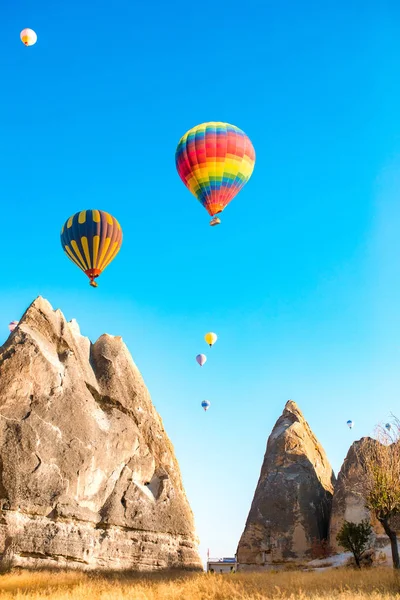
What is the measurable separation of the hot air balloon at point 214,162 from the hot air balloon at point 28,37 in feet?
35.2

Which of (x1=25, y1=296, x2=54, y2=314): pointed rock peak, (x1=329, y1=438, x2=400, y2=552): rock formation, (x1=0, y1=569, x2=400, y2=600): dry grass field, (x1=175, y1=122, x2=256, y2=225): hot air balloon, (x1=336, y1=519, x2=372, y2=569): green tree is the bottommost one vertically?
(x1=0, y1=569, x2=400, y2=600): dry grass field

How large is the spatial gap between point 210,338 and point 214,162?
19.4 m

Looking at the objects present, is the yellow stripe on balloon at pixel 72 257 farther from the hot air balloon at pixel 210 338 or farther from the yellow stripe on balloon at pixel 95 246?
the hot air balloon at pixel 210 338

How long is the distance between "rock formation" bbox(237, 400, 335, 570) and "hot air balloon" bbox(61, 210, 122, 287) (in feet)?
→ 80.2

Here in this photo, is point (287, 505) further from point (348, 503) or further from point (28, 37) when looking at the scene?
point (28, 37)

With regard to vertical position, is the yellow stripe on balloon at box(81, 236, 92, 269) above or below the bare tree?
above

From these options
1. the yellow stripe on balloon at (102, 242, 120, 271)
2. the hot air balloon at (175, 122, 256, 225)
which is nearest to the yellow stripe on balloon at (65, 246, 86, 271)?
the yellow stripe on balloon at (102, 242, 120, 271)

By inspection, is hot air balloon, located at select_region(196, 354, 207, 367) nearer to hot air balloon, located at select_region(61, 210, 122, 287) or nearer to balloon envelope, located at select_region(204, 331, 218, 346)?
balloon envelope, located at select_region(204, 331, 218, 346)

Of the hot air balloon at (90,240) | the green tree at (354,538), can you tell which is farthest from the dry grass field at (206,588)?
the hot air balloon at (90,240)

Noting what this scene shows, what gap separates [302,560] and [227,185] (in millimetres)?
29524

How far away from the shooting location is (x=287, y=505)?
161ft

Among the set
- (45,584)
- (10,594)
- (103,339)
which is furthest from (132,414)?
(10,594)

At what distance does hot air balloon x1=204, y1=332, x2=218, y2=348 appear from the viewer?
5128 centimetres

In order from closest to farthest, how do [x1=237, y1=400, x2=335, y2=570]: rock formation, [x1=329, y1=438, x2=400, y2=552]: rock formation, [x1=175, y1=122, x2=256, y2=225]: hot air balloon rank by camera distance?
[x1=175, y1=122, x2=256, y2=225]: hot air balloon, [x1=329, y1=438, x2=400, y2=552]: rock formation, [x1=237, y1=400, x2=335, y2=570]: rock formation
